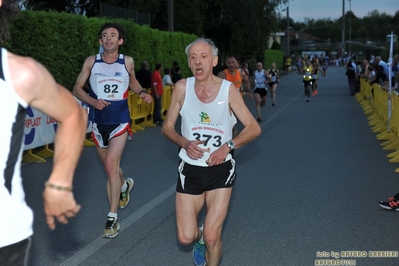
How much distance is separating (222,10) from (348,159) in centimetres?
3115

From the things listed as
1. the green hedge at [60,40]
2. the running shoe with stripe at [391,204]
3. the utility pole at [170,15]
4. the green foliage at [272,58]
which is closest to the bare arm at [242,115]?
the running shoe with stripe at [391,204]

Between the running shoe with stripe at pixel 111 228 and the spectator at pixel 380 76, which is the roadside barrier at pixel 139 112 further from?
the running shoe with stripe at pixel 111 228

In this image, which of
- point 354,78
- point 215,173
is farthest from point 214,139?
point 354,78

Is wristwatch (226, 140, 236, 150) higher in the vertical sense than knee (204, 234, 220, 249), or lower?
higher

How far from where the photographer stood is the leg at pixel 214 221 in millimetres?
5285

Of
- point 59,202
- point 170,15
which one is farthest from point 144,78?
point 59,202

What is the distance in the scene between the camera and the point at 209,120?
17.5ft

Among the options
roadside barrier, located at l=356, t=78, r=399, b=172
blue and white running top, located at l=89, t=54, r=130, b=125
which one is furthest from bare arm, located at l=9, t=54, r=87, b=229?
roadside barrier, located at l=356, t=78, r=399, b=172

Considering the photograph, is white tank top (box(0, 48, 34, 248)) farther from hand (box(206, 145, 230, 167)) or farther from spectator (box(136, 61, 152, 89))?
spectator (box(136, 61, 152, 89))

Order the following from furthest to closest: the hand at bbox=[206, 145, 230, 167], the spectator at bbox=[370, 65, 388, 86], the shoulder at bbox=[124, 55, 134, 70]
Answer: the spectator at bbox=[370, 65, 388, 86], the shoulder at bbox=[124, 55, 134, 70], the hand at bbox=[206, 145, 230, 167]

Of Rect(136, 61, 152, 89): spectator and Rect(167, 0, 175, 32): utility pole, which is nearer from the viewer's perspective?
Rect(136, 61, 152, 89): spectator

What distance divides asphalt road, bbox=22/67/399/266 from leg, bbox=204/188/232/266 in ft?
2.93

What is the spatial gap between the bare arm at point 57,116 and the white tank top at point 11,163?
0.04m

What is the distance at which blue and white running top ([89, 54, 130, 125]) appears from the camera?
7363mm
